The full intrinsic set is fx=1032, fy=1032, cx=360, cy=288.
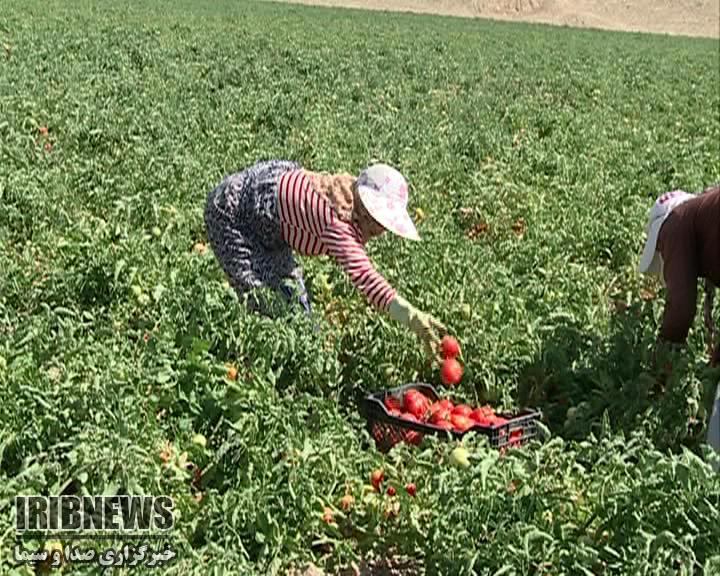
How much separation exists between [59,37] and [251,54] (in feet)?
10.2

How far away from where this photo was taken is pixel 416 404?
441 cm

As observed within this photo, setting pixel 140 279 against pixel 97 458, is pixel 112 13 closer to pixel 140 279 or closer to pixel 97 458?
pixel 140 279

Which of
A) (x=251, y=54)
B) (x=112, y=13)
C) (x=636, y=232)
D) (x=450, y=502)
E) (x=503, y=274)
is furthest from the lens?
(x=112, y=13)

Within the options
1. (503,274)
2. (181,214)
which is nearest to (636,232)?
(503,274)

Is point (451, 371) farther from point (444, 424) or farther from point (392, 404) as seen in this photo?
point (444, 424)

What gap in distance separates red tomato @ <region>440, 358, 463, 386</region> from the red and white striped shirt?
41cm

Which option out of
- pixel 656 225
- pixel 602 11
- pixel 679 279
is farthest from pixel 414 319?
Answer: pixel 602 11

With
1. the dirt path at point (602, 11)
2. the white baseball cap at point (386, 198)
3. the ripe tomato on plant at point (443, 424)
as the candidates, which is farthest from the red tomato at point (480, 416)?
the dirt path at point (602, 11)

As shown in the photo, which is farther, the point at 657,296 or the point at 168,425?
the point at 657,296

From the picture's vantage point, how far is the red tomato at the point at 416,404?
4.40 m

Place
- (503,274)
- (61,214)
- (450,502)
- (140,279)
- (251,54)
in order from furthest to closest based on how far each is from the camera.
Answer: (251,54) < (61,214) < (503,274) < (140,279) < (450,502)

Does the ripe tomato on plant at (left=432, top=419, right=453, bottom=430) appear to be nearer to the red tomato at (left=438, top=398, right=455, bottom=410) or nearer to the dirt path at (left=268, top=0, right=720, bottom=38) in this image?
the red tomato at (left=438, top=398, right=455, bottom=410)

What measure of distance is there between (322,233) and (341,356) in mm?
766

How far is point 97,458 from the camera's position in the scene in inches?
130
